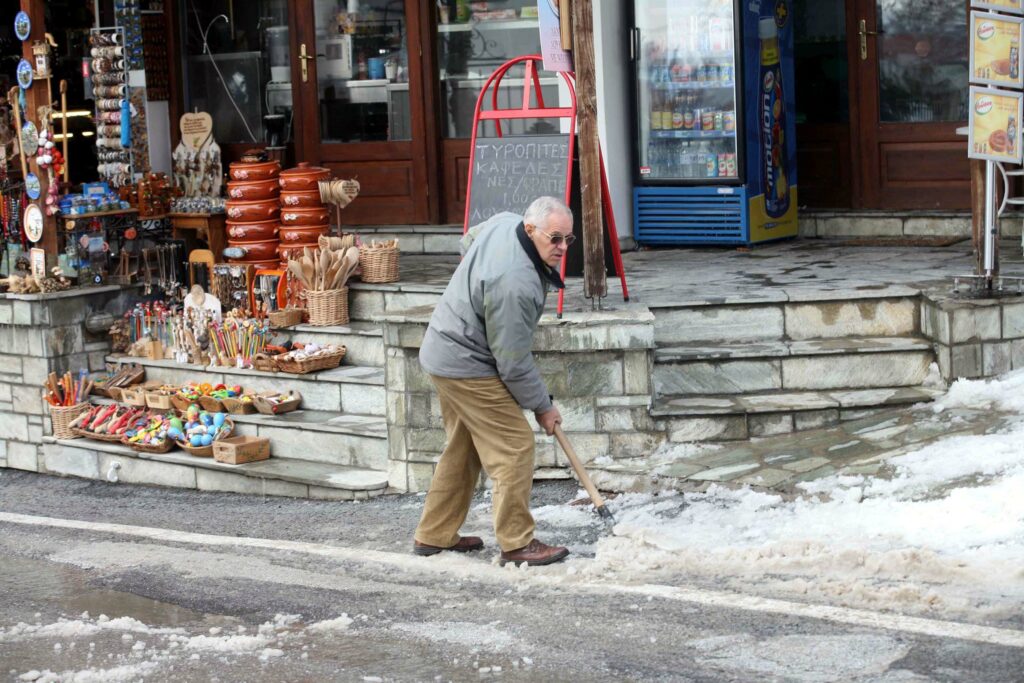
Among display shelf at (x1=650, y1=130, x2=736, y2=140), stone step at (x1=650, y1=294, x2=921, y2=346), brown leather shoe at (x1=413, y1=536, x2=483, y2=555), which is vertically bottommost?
brown leather shoe at (x1=413, y1=536, x2=483, y2=555)

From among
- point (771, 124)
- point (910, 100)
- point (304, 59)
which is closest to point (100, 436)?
point (304, 59)

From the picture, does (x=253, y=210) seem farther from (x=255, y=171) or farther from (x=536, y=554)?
(x=536, y=554)

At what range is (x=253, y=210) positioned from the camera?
11281 mm

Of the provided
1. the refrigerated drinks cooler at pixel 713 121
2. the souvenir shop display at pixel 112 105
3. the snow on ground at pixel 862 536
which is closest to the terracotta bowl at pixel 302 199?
the souvenir shop display at pixel 112 105

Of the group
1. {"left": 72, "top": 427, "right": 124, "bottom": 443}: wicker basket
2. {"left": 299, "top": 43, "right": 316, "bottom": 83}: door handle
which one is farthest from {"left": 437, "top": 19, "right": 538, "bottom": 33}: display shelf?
{"left": 72, "top": 427, "right": 124, "bottom": 443}: wicker basket

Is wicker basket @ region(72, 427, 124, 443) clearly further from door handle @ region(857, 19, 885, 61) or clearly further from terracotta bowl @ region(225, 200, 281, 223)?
door handle @ region(857, 19, 885, 61)

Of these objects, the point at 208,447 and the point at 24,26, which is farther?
the point at 24,26

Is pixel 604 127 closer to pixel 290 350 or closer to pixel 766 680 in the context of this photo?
pixel 290 350

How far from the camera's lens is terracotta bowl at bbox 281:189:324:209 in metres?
11.1

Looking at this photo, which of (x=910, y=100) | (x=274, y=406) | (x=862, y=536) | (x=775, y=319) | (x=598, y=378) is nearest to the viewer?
(x=862, y=536)

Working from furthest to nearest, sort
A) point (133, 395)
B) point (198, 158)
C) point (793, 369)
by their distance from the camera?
point (198, 158), point (133, 395), point (793, 369)

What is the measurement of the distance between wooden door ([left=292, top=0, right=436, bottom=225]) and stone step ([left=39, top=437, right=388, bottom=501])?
373cm

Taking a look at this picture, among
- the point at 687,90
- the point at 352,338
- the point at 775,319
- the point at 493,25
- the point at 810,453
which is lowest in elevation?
the point at 810,453

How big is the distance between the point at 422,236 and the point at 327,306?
2644 millimetres
